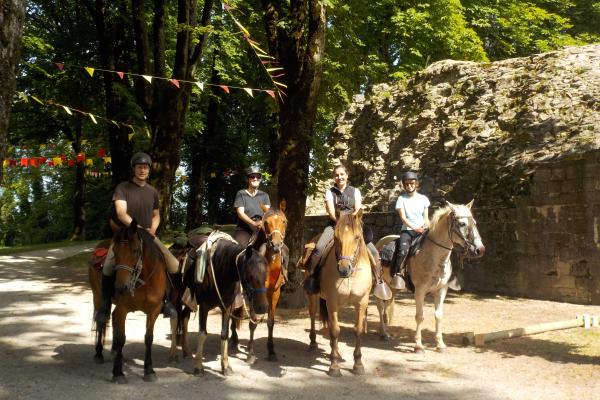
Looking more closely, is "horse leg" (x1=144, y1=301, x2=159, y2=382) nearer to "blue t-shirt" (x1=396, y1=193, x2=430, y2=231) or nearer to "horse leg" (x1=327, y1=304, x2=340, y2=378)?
"horse leg" (x1=327, y1=304, x2=340, y2=378)

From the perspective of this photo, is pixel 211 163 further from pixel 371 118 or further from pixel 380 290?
pixel 380 290

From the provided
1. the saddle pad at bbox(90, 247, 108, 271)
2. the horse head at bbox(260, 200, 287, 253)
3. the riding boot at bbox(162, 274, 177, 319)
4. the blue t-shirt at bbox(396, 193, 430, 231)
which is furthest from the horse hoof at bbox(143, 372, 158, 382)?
the blue t-shirt at bbox(396, 193, 430, 231)

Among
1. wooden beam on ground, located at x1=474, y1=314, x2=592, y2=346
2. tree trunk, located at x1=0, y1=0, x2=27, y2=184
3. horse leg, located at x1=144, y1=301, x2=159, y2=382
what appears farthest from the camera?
wooden beam on ground, located at x1=474, y1=314, x2=592, y2=346

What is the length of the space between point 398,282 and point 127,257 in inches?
172

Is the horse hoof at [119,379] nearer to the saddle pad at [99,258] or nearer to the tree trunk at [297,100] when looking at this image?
the saddle pad at [99,258]

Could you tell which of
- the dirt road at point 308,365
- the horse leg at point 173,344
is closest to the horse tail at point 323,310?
the dirt road at point 308,365

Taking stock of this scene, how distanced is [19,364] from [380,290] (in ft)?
15.8

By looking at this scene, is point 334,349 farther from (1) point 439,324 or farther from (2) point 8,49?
(2) point 8,49

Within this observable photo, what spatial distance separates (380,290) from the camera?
25.7 ft

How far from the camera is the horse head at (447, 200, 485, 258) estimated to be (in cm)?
A: 779

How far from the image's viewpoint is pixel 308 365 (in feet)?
24.1

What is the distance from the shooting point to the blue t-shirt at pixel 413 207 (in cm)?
922

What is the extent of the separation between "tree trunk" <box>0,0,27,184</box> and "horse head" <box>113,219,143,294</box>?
6.90 feet

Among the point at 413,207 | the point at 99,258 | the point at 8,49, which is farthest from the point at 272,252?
the point at 8,49
